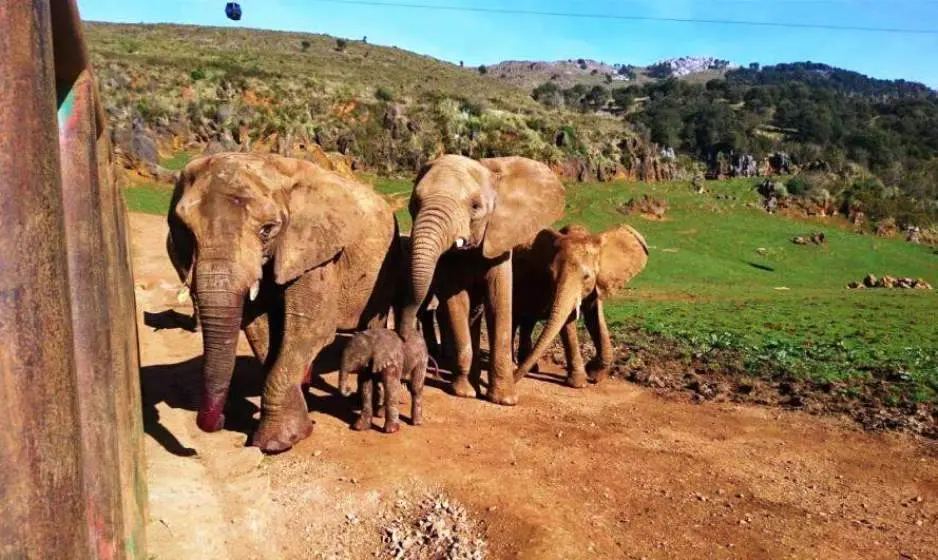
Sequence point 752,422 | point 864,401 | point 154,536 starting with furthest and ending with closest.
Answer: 1. point 864,401
2. point 752,422
3. point 154,536

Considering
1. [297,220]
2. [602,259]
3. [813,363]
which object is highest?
[297,220]

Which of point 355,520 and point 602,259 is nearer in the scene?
point 355,520

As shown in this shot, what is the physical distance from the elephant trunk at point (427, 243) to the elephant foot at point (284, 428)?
150 cm

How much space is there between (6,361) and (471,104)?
5325cm

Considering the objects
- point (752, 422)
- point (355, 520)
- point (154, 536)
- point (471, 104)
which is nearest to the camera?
point (154, 536)

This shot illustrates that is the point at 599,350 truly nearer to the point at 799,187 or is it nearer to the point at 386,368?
the point at 386,368

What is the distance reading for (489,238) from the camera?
820 cm

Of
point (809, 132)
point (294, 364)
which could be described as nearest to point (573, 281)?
point (294, 364)

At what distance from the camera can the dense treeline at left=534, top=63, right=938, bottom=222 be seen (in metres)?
55.5

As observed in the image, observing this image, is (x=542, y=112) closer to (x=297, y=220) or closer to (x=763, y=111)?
(x=763, y=111)

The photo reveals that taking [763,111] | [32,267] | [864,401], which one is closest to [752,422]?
[864,401]

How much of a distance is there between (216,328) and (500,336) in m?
3.87

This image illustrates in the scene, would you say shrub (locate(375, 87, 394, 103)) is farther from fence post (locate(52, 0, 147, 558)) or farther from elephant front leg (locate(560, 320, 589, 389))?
fence post (locate(52, 0, 147, 558))

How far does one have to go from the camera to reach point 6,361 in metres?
1.45
